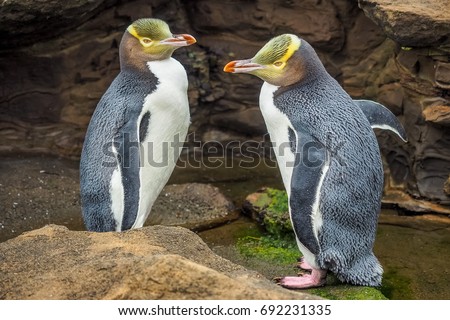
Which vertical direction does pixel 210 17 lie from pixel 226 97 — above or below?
above

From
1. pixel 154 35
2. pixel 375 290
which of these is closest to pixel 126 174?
pixel 154 35

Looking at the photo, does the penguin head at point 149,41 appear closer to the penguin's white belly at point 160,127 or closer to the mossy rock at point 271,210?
the penguin's white belly at point 160,127

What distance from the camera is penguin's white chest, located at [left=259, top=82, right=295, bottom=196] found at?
433 cm

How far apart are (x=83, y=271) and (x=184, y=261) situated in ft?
1.54

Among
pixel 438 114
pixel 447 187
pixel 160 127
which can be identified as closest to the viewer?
pixel 160 127

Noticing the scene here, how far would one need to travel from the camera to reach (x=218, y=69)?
6.89 metres

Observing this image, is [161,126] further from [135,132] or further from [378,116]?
[378,116]

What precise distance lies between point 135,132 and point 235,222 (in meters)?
1.16

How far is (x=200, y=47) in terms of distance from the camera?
688cm

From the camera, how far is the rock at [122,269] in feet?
10.8

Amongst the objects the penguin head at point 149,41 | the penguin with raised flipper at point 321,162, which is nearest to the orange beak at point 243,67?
the penguin with raised flipper at point 321,162

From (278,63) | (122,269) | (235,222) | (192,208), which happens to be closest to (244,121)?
(192,208)

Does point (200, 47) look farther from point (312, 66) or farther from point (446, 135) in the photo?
point (312, 66)

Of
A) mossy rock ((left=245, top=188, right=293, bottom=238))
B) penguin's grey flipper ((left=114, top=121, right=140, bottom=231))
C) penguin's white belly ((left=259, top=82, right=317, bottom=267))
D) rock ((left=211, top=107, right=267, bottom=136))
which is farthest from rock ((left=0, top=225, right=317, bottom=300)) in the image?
rock ((left=211, top=107, right=267, bottom=136))
